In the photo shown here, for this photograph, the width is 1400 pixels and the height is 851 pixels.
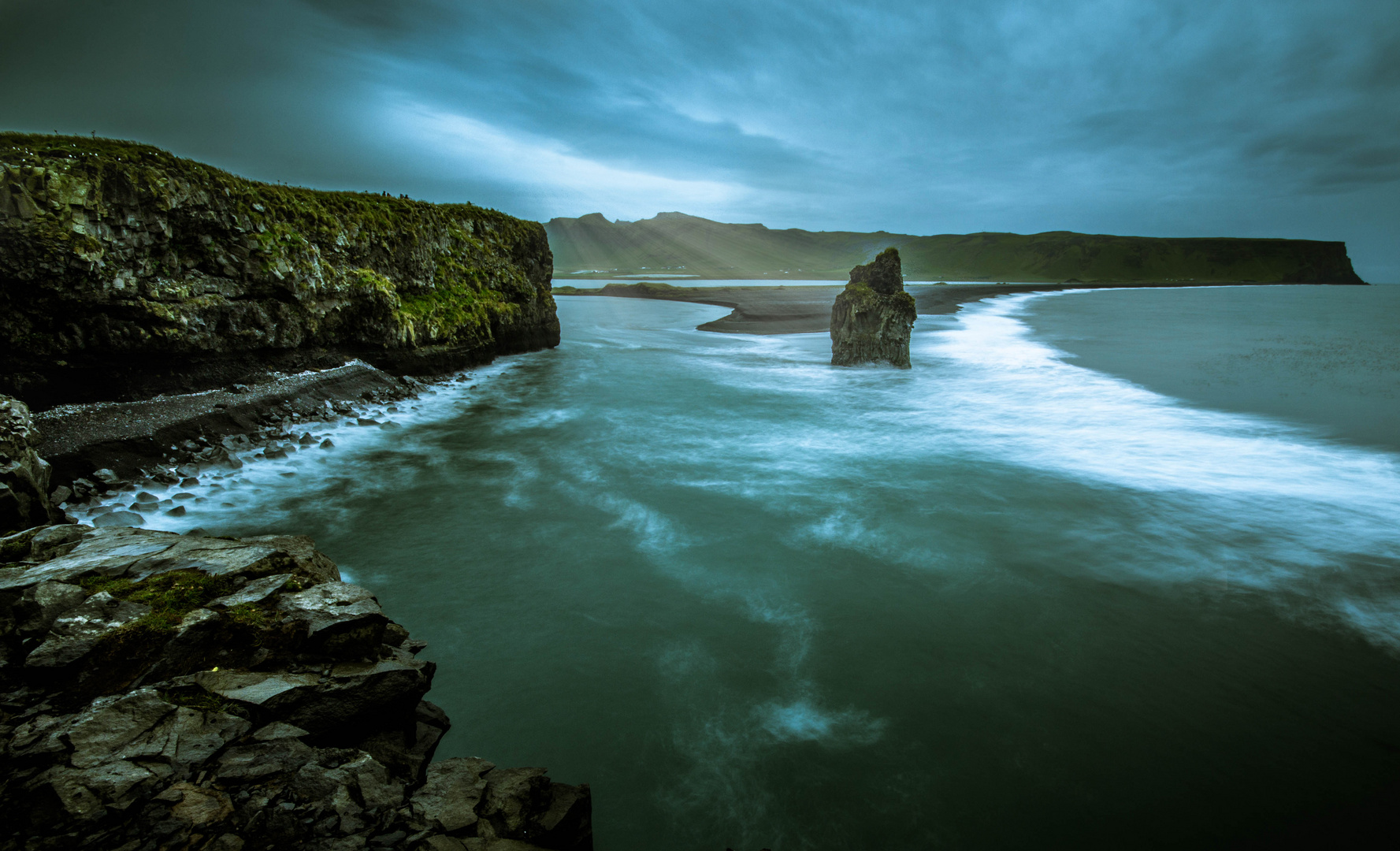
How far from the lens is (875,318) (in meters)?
22.8

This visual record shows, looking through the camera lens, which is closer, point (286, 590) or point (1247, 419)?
point (286, 590)

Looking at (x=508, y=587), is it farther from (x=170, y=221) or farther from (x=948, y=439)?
(x=170, y=221)

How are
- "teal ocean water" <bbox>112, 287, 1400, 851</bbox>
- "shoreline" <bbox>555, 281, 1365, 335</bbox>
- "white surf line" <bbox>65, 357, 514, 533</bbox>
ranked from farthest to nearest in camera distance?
"shoreline" <bbox>555, 281, 1365, 335</bbox>, "white surf line" <bbox>65, 357, 514, 533</bbox>, "teal ocean water" <bbox>112, 287, 1400, 851</bbox>

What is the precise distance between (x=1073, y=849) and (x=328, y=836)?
186 inches

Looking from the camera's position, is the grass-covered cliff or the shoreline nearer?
the grass-covered cliff

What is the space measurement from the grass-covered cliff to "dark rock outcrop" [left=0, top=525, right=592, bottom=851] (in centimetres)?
811

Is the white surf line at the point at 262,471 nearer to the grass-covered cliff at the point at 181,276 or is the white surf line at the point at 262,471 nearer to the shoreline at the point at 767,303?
the grass-covered cliff at the point at 181,276

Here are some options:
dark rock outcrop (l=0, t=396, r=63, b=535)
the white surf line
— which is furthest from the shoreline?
dark rock outcrop (l=0, t=396, r=63, b=535)

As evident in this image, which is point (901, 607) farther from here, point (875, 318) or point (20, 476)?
point (875, 318)

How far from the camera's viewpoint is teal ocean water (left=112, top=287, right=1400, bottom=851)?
4469mm

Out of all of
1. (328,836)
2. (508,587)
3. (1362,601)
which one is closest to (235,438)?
(508,587)

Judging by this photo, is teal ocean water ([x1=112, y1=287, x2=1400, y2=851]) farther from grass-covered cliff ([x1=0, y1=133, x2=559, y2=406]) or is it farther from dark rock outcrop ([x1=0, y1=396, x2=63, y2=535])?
grass-covered cliff ([x1=0, y1=133, x2=559, y2=406])

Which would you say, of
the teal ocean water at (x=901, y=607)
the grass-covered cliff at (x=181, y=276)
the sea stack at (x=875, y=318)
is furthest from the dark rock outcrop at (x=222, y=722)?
the sea stack at (x=875, y=318)

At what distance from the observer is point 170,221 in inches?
476
